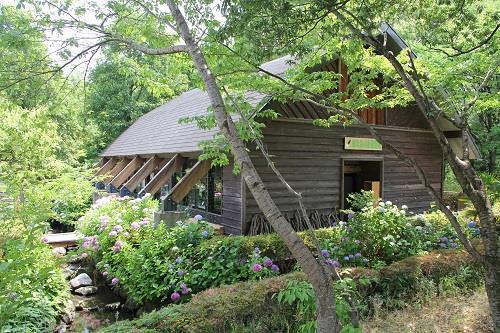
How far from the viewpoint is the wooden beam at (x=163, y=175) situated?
10.6 metres

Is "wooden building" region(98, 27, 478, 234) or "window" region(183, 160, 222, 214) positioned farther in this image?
"window" region(183, 160, 222, 214)

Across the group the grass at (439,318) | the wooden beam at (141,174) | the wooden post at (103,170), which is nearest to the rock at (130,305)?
the grass at (439,318)

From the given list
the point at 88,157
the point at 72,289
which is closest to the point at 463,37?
the point at 72,289

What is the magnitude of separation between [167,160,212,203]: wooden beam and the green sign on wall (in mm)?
4395

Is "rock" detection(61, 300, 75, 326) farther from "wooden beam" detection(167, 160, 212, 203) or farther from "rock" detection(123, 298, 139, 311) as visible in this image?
"wooden beam" detection(167, 160, 212, 203)

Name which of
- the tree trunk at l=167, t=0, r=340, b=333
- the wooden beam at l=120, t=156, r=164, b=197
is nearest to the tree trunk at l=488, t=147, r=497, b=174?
the wooden beam at l=120, t=156, r=164, b=197

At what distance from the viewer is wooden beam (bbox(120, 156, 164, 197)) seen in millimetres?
12039

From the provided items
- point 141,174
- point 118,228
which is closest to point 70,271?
point 118,228

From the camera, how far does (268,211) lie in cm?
288

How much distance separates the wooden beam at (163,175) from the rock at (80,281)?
2.57m

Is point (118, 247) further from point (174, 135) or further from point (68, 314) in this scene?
point (174, 135)

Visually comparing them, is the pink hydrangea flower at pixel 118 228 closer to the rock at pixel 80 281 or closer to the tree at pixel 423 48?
the rock at pixel 80 281

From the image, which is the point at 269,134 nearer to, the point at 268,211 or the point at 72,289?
the point at 72,289

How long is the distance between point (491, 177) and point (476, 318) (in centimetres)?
176
